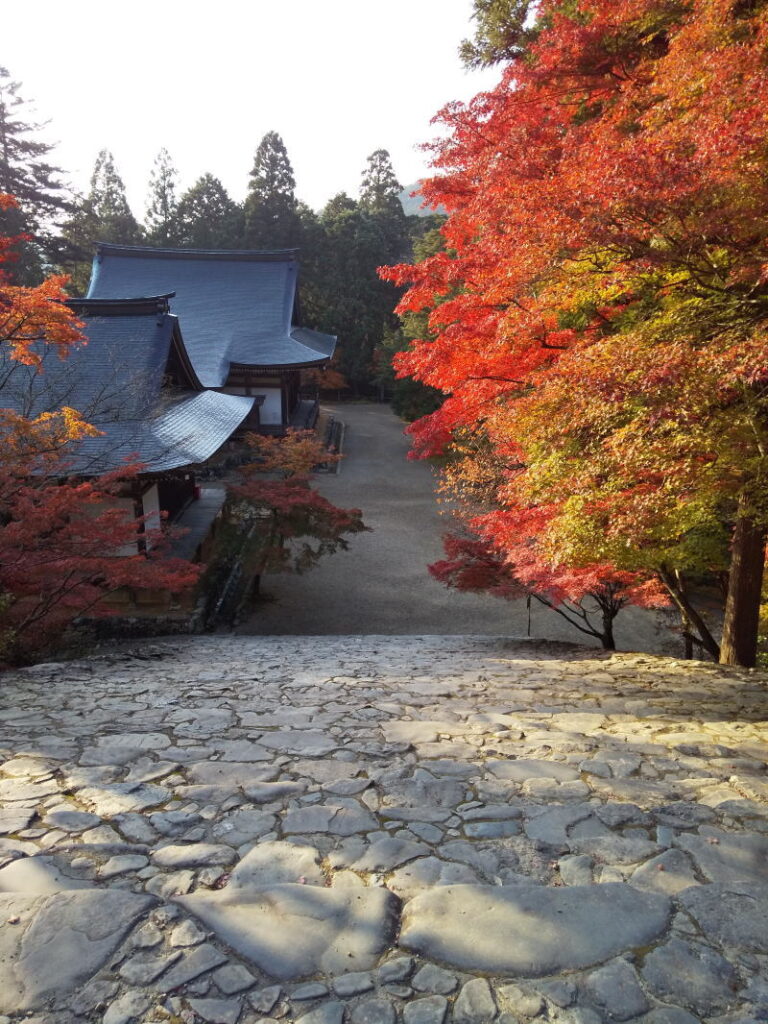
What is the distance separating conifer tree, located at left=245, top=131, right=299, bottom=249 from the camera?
3725 cm

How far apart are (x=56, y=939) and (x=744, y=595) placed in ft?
21.8

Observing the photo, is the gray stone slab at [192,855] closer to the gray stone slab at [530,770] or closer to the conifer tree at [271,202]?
the gray stone slab at [530,770]

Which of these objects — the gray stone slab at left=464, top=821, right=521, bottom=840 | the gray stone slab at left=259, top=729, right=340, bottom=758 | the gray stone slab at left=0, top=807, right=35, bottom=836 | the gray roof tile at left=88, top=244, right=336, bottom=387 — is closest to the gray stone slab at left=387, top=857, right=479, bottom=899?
the gray stone slab at left=464, top=821, right=521, bottom=840

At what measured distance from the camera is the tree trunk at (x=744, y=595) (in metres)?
6.16

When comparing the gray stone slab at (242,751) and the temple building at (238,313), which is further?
the temple building at (238,313)

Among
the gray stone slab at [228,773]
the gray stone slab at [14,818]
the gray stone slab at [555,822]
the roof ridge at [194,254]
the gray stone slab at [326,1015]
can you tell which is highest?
the roof ridge at [194,254]

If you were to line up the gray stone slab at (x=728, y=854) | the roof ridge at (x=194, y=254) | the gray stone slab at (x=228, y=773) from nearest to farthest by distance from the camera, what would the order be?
the gray stone slab at (x=728, y=854) → the gray stone slab at (x=228, y=773) → the roof ridge at (x=194, y=254)

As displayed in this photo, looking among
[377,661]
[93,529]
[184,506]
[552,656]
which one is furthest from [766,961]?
[184,506]

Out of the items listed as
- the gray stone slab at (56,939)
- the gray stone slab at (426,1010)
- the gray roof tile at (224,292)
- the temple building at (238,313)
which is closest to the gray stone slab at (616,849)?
the gray stone slab at (426,1010)

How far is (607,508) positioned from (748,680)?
8.14 ft

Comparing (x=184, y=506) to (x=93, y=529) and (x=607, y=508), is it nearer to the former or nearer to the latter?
(x=93, y=529)

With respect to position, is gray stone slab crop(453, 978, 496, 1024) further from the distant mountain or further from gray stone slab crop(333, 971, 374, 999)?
the distant mountain

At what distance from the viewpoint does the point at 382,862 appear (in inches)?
105

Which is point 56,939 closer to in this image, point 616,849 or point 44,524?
point 616,849
